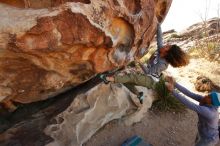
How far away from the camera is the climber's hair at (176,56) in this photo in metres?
4.38

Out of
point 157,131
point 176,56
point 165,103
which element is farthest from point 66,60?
point 165,103

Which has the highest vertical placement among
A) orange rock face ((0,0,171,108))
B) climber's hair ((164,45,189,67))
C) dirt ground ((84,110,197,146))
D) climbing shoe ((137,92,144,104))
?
orange rock face ((0,0,171,108))

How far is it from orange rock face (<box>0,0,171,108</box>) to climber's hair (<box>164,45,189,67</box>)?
17.1 inches

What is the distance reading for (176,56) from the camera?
439 cm

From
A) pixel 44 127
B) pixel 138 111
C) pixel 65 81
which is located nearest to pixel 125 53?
Result: pixel 65 81

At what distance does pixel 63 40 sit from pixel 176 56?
5.98ft

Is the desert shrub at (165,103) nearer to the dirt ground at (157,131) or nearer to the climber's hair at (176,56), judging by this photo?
the dirt ground at (157,131)

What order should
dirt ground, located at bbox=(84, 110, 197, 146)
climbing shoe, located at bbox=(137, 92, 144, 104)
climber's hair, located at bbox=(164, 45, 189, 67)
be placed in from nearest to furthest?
1. climber's hair, located at bbox=(164, 45, 189, 67)
2. dirt ground, located at bbox=(84, 110, 197, 146)
3. climbing shoe, located at bbox=(137, 92, 144, 104)

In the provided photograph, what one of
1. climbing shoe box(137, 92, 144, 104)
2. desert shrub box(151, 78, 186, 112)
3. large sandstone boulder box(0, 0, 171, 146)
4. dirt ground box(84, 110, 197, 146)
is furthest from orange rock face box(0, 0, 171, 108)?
desert shrub box(151, 78, 186, 112)

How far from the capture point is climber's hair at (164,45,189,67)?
172 inches

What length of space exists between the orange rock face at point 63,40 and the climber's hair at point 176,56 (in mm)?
435

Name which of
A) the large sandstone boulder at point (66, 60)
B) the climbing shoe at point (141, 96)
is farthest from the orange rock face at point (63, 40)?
the climbing shoe at point (141, 96)

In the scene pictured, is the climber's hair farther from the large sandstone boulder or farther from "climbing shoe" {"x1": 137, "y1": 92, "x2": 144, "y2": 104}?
"climbing shoe" {"x1": 137, "y1": 92, "x2": 144, "y2": 104}

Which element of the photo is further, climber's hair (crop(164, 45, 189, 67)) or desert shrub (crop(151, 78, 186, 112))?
desert shrub (crop(151, 78, 186, 112))
